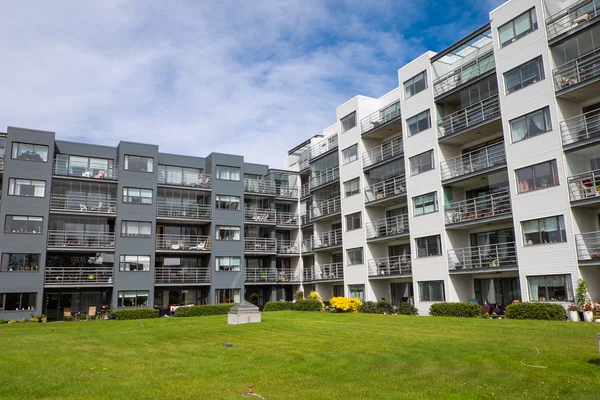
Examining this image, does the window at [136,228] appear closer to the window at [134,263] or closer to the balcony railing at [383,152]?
the window at [134,263]

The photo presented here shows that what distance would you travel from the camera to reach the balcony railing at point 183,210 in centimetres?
4459

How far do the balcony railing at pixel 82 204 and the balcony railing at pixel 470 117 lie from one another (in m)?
28.2

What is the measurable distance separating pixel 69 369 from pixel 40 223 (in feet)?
96.9

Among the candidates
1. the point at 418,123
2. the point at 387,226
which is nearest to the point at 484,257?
the point at 387,226

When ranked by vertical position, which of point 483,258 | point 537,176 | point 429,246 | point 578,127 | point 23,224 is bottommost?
point 483,258

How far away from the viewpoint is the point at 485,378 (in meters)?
11.5

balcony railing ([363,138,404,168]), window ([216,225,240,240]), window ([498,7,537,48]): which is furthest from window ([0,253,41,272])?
window ([498,7,537,48])

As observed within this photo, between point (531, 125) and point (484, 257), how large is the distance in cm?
876

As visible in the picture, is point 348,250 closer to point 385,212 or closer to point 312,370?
point 385,212

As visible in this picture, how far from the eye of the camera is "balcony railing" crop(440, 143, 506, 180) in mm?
30109

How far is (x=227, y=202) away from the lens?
47438mm

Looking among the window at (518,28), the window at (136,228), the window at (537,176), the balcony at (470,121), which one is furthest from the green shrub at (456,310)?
the window at (136,228)

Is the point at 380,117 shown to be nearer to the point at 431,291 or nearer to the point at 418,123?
the point at 418,123

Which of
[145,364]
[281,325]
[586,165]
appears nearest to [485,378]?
[145,364]
